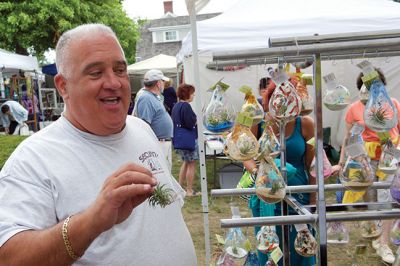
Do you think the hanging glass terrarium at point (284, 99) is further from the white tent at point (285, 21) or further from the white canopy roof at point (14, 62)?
the white canopy roof at point (14, 62)

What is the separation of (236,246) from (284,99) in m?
0.74

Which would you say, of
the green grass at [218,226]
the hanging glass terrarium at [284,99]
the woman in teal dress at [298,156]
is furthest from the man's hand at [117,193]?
the green grass at [218,226]

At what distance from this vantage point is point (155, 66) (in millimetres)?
15828

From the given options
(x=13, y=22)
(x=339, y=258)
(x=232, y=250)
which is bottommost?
(x=339, y=258)

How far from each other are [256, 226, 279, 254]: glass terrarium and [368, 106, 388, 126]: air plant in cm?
86

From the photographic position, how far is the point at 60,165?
4.36 ft

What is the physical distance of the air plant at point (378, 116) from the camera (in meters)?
1.57

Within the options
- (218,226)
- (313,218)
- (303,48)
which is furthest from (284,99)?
(218,226)

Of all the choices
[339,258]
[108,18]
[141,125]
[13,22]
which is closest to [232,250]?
[141,125]

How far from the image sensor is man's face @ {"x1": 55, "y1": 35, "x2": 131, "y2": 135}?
1.37 metres

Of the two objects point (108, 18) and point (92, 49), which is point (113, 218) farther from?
point (108, 18)

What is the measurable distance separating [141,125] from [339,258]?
2.72m

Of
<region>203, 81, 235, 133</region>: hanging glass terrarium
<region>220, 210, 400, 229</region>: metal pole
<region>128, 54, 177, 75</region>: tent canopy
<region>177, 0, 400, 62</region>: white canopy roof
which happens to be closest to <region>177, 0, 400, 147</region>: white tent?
<region>177, 0, 400, 62</region>: white canopy roof

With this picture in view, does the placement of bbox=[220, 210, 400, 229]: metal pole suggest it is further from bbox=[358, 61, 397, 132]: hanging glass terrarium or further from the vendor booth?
bbox=[358, 61, 397, 132]: hanging glass terrarium
